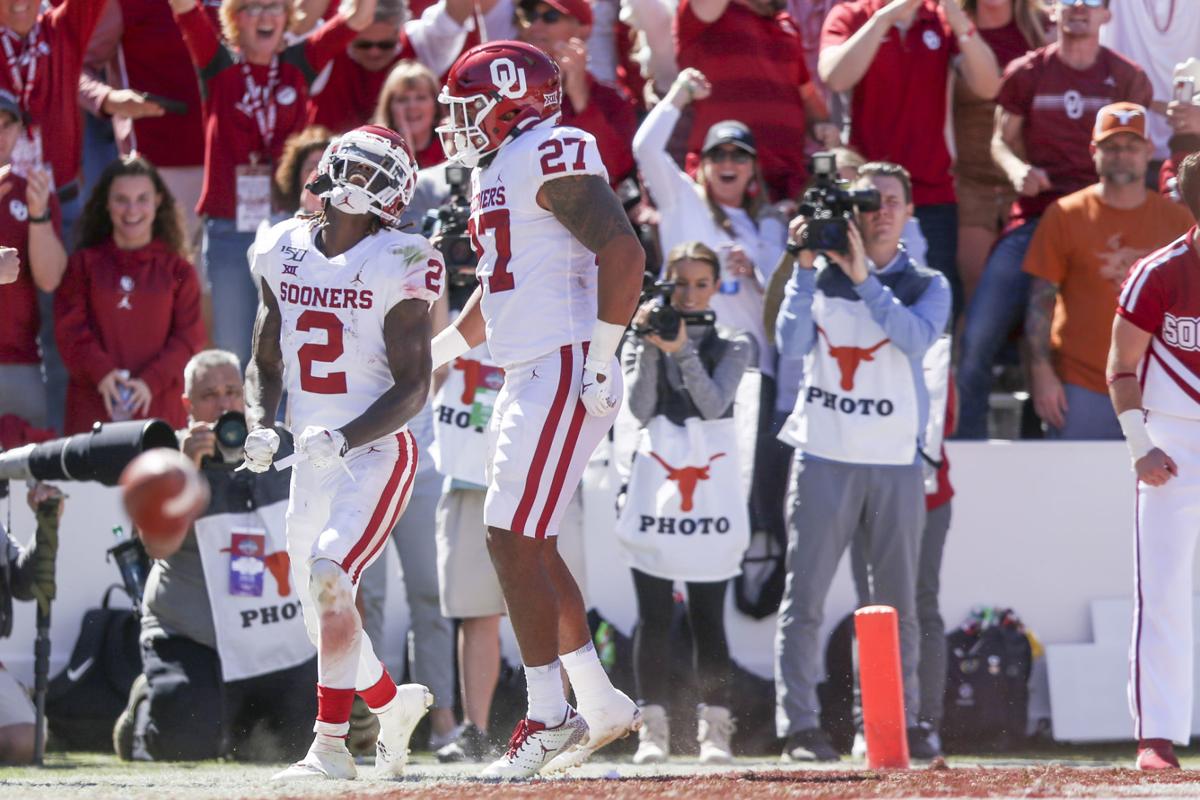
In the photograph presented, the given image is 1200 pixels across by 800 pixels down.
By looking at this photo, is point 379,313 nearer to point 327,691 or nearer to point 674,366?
point 327,691

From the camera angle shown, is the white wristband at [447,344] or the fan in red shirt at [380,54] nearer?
the white wristband at [447,344]

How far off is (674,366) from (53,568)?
267 cm

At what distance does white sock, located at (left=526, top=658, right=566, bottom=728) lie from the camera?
5992 millimetres

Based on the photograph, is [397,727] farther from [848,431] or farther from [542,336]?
[848,431]

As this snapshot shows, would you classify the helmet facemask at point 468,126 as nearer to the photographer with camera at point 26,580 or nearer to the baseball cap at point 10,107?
the photographer with camera at point 26,580

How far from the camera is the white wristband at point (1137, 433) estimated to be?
7.04 metres

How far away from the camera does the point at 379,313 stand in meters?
6.09

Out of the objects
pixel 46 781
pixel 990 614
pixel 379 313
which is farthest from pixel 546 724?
pixel 990 614

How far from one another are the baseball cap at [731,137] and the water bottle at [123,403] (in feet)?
9.75

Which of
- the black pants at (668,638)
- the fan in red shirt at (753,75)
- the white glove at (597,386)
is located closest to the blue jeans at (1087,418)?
the fan in red shirt at (753,75)

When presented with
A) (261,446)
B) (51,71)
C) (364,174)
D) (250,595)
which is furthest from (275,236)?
(51,71)

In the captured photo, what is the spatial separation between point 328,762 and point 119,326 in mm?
3705

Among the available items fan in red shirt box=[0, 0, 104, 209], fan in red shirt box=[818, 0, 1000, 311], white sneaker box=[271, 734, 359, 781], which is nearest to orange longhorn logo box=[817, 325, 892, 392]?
fan in red shirt box=[818, 0, 1000, 311]

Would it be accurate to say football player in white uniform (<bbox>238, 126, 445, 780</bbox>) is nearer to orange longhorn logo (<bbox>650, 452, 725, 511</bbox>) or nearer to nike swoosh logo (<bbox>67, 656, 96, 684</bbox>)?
orange longhorn logo (<bbox>650, 452, 725, 511</bbox>)
